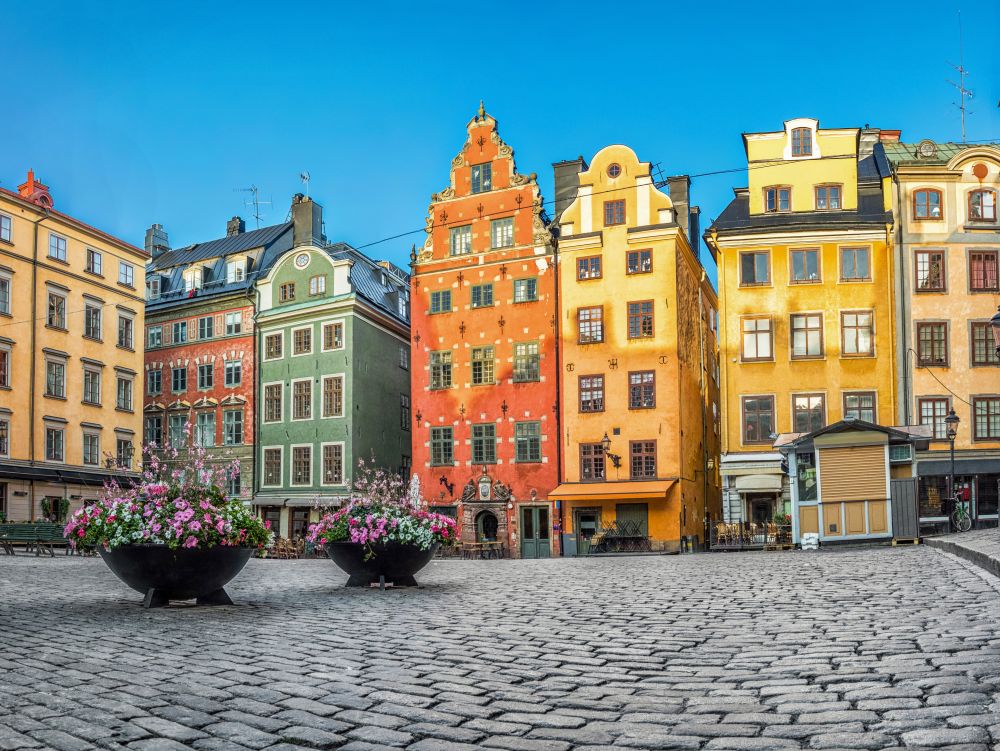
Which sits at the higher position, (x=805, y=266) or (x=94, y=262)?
(x=94, y=262)

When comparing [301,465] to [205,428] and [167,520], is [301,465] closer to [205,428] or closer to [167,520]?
[205,428]

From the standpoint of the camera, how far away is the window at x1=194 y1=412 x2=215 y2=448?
161ft

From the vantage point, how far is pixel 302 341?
47156mm

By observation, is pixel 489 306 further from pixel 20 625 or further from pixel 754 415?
pixel 20 625

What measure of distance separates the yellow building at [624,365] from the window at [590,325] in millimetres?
47

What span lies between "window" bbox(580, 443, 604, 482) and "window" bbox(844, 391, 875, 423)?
907cm

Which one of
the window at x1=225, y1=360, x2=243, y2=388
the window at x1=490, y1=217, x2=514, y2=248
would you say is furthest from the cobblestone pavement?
the window at x1=225, y1=360, x2=243, y2=388

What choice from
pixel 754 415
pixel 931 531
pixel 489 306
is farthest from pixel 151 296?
pixel 931 531

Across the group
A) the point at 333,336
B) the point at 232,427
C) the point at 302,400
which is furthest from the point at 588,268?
the point at 232,427

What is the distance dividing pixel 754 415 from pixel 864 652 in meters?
31.7

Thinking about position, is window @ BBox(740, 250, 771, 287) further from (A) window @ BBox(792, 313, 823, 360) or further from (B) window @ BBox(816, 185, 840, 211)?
(B) window @ BBox(816, 185, 840, 211)

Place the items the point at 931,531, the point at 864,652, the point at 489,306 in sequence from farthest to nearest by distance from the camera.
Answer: the point at 489,306 < the point at 931,531 < the point at 864,652

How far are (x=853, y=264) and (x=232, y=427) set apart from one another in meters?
28.3

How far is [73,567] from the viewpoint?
23.0 metres
